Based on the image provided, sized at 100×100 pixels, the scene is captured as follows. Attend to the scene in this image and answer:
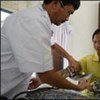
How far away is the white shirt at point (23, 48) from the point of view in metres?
1.10

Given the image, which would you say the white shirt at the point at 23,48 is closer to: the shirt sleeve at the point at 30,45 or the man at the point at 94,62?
the shirt sleeve at the point at 30,45

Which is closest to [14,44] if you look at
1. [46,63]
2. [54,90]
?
[46,63]

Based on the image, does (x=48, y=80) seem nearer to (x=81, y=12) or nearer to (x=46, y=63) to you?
(x=46, y=63)

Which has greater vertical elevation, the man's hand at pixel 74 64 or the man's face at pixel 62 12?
the man's face at pixel 62 12

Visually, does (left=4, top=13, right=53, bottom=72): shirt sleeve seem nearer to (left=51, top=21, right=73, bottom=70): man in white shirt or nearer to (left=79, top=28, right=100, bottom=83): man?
(left=79, top=28, right=100, bottom=83): man

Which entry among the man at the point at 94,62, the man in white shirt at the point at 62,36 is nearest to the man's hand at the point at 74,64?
the man at the point at 94,62

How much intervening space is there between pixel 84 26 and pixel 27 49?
2.23m

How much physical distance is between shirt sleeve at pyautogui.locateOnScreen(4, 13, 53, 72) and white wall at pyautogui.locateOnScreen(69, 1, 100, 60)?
215 centimetres

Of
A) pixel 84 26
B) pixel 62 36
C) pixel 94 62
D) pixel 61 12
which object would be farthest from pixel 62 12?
pixel 84 26

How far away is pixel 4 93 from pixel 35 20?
1.27 feet

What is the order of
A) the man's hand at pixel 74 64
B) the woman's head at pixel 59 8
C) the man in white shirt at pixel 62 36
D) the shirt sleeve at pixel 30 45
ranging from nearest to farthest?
1. the shirt sleeve at pixel 30 45
2. the woman's head at pixel 59 8
3. the man's hand at pixel 74 64
4. the man in white shirt at pixel 62 36

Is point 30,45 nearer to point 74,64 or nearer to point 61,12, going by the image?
point 61,12

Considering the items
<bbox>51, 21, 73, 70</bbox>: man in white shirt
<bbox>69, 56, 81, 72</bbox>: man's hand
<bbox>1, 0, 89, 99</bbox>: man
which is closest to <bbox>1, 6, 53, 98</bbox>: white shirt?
<bbox>1, 0, 89, 99</bbox>: man

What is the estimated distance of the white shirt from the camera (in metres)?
1.10
